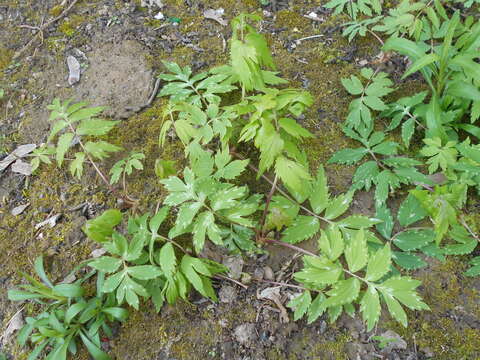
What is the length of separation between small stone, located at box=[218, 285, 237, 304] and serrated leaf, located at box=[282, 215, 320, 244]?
1.43ft

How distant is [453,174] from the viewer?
2.38 metres

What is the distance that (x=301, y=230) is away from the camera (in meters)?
2.28

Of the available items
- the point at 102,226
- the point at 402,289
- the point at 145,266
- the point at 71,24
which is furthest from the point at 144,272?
the point at 71,24

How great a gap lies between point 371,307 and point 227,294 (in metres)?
0.82

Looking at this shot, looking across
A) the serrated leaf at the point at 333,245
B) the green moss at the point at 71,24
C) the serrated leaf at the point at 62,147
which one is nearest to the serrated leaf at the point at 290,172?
the serrated leaf at the point at 333,245

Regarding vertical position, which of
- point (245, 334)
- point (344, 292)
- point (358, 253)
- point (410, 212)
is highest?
point (358, 253)

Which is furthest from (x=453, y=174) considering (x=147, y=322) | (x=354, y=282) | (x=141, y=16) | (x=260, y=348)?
(x=141, y=16)

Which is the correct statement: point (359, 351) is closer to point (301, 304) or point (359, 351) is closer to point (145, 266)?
point (301, 304)

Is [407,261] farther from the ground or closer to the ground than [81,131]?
closer to the ground

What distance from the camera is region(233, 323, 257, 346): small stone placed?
2088 mm

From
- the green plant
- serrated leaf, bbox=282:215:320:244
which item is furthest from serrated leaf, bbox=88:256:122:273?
the green plant

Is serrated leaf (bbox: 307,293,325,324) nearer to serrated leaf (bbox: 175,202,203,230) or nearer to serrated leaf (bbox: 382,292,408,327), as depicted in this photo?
serrated leaf (bbox: 382,292,408,327)

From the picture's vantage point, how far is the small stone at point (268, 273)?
7.48 ft

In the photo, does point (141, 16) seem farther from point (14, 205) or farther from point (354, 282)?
point (354, 282)
